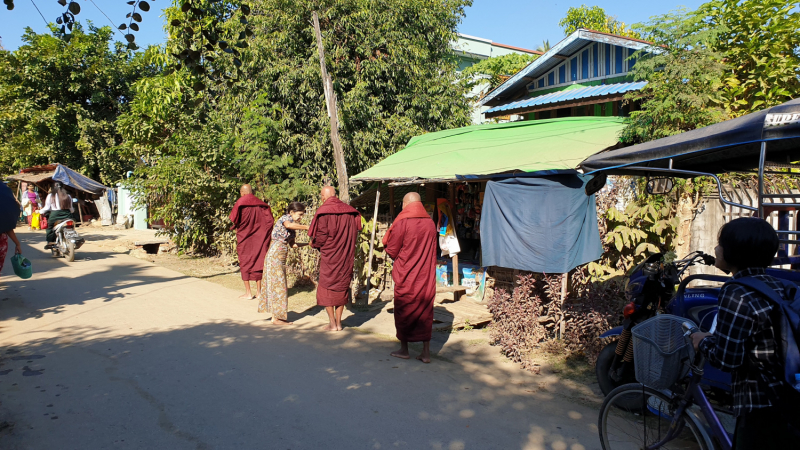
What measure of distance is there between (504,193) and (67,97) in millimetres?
23082

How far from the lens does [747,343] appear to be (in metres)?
2.36

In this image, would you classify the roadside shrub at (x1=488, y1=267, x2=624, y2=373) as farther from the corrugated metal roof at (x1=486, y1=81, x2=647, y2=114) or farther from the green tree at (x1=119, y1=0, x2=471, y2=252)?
the green tree at (x1=119, y1=0, x2=471, y2=252)

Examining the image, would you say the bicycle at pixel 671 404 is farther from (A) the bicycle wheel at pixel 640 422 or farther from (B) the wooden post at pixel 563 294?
(B) the wooden post at pixel 563 294

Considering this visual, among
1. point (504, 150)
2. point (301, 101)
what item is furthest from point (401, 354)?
point (301, 101)

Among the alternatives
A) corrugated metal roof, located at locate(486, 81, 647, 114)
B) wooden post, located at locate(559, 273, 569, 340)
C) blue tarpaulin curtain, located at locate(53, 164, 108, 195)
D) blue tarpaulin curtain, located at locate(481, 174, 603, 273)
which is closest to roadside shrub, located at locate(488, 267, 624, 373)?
wooden post, located at locate(559, 273, 569, 340)

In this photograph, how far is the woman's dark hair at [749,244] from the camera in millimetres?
2398

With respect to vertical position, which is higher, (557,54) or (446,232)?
(557,54)

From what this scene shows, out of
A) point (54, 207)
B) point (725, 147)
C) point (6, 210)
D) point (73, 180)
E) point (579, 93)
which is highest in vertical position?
point (579, 93)

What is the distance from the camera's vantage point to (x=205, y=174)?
36.3ft

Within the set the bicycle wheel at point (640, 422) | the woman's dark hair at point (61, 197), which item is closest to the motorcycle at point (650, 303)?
the bicycle wheel at point (640, 422)

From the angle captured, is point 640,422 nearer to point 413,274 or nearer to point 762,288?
point 762,288

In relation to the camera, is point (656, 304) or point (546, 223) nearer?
point (656, 304)

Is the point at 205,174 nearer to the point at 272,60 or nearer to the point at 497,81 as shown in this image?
the point at 272,60

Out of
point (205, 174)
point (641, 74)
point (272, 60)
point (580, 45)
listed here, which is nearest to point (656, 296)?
point (641, 74)
